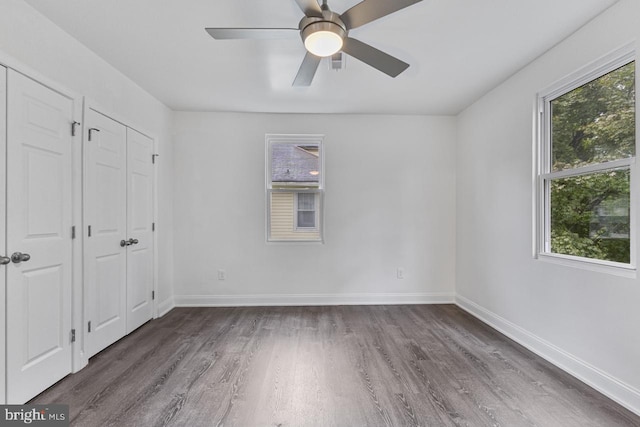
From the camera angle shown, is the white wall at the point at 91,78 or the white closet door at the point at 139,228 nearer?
the white wall at the point at 91,78

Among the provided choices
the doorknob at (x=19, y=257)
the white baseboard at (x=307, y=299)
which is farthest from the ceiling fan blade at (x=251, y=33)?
the white baseboard at (x=307, y=299)

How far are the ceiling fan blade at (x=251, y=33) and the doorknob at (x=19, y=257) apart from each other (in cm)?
176

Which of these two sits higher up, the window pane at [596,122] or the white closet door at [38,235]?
the window pane at [596,122]

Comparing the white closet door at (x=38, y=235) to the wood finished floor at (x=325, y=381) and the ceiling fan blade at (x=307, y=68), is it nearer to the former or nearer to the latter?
the wood finished floor at (x=325, y=381)

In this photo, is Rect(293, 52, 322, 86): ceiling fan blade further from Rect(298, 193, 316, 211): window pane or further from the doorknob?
the doorknob

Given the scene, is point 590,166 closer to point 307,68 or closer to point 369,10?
point 369,10

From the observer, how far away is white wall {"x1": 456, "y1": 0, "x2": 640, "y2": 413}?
6.47 feet

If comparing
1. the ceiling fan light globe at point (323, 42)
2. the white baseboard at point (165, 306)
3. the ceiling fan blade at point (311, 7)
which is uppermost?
the ceiling fan blade at point (311, 7)

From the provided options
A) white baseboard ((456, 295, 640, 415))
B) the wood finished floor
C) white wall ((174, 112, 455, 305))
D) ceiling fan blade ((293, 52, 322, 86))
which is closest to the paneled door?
the wood finished floor

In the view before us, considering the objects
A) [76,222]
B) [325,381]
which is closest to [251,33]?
[76,222]

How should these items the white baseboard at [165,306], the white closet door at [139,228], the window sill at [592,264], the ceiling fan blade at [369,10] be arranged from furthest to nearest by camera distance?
the white baseboard at [165,306] → the white closet door at [139,228] → the window sill at [592,264] → the ceiling fan blade at [369,10]

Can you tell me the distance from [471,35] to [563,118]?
1.05 m

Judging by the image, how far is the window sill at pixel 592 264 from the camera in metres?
A: 1.94

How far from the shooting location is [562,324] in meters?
2.41
